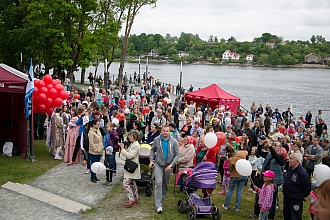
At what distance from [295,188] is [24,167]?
7236mm

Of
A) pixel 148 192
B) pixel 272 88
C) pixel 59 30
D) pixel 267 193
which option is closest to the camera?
pixel 267 193

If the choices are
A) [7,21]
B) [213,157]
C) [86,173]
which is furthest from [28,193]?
[7,21]

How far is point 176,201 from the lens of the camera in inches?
343

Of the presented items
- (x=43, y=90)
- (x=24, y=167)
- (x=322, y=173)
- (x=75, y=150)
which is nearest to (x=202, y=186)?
(x=322, y=173)

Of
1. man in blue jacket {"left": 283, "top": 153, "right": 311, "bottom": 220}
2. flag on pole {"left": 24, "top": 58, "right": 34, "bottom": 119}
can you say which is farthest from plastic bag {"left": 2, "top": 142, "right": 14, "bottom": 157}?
man in blue jacket {"left": 283, "top": 153, "right": 311, "bottom": 220}

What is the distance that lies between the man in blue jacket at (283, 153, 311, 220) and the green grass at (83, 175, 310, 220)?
132 cm

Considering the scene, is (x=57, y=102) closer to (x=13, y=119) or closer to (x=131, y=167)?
(x=13, y=119)

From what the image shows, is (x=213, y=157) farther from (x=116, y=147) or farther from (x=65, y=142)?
(x=65, y=142)

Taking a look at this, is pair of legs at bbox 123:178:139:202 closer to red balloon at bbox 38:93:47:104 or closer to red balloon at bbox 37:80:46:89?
red balloon at bbox 38:93:47:104

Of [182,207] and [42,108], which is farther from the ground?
[42,108]

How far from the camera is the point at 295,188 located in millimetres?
6906

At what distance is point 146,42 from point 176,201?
170055 mm

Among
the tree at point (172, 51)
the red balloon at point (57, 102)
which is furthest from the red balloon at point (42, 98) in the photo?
the tree at point (172, 51)

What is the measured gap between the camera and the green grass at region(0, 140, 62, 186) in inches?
380
